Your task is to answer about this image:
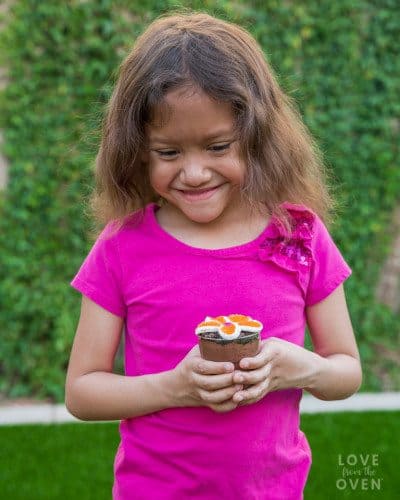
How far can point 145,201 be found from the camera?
2.23 metres

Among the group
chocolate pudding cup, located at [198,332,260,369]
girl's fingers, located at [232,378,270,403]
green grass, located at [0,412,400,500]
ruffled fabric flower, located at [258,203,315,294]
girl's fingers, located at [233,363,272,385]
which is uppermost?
ruffled fabric flower, located at [258,203,315,294]

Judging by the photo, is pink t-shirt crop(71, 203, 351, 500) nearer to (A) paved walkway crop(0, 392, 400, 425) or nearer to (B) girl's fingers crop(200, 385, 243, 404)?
(B) girl's fingers crop(200, 385, 243, 404)

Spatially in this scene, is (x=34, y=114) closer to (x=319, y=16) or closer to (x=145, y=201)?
(x=319, y=16)

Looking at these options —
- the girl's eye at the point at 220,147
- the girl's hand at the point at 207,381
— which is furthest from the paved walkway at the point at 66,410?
the girl's eye at the point at 220,147

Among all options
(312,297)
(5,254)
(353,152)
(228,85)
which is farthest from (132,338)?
(353,152)

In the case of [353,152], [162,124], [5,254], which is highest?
[162,124]

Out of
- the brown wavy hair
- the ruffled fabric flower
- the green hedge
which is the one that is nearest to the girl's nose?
the brown wavy hair

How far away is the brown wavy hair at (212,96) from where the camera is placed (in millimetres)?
2018

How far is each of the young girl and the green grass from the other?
6.74 ft

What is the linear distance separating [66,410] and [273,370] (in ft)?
11.9

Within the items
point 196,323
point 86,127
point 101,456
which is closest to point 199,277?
point 196,323

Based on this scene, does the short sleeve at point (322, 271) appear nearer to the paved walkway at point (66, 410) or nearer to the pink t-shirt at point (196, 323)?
the pink t-shirt at point (196, 323)

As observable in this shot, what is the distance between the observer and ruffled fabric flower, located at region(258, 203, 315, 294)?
2.11 m

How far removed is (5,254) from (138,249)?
3.55 meters
